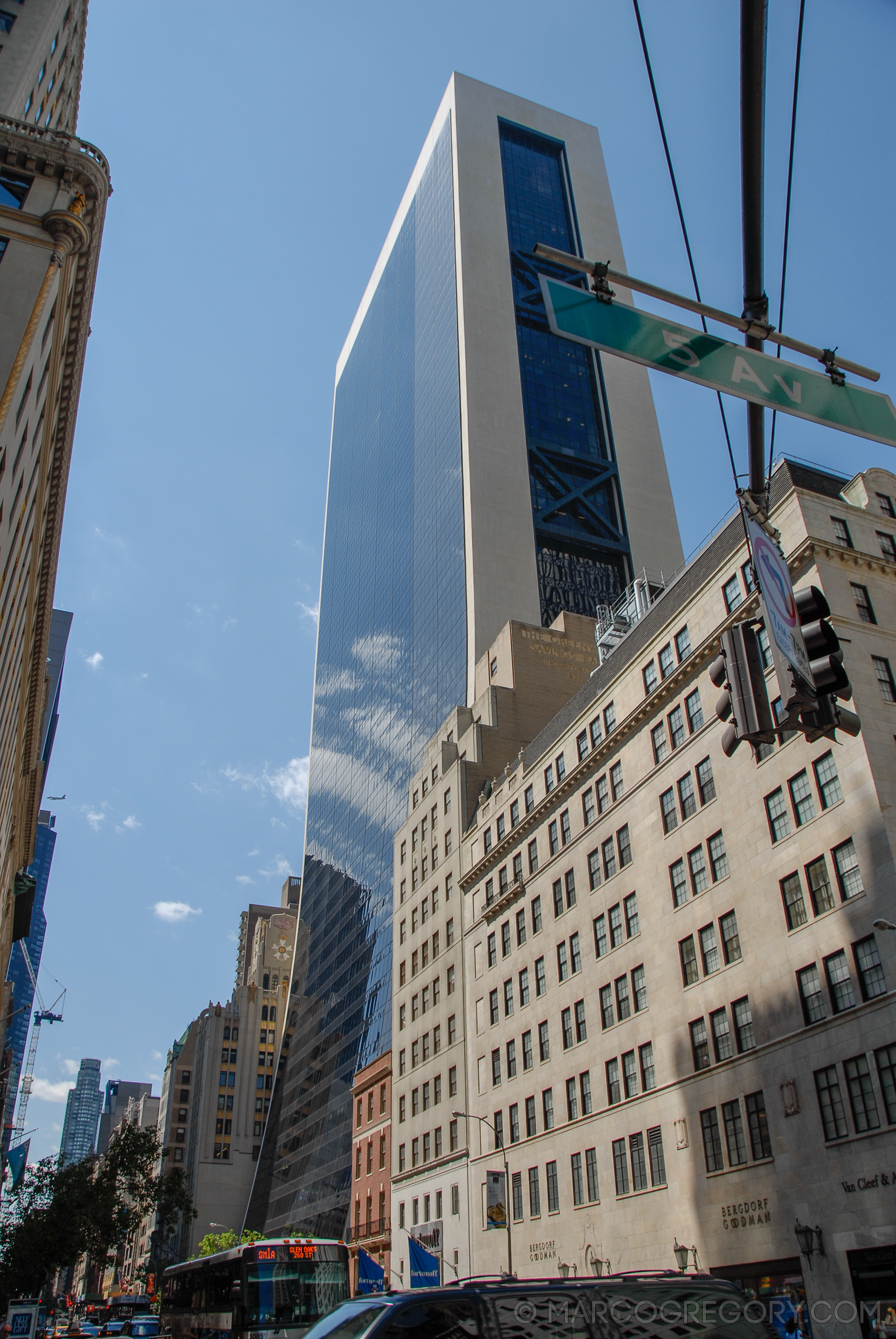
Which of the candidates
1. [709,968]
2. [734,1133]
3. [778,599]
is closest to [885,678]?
[709,968]

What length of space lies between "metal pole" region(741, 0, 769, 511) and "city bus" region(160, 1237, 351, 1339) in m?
30.8

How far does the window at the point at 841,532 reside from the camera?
39.0 metres

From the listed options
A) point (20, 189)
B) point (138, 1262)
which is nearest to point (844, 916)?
point (20, 189)

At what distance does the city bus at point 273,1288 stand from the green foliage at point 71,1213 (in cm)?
4696

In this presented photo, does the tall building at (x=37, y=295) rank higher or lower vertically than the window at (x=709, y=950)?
higher

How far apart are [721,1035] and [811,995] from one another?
5.53m

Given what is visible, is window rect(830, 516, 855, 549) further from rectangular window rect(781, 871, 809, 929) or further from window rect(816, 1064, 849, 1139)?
window rect(816, 1064, 849, 1139)

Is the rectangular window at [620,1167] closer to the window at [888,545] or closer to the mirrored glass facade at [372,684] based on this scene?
the window at [888,545]

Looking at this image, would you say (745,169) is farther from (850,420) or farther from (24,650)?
(24,650)

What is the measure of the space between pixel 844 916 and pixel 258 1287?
2258 centimetres

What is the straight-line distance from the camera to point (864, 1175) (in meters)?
29.7

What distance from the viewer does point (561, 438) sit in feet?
486

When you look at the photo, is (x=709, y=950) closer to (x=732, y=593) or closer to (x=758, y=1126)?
(x=758, y=1126)

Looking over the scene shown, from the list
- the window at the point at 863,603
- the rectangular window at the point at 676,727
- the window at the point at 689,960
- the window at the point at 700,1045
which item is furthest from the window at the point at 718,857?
the window at the point at 863,603
